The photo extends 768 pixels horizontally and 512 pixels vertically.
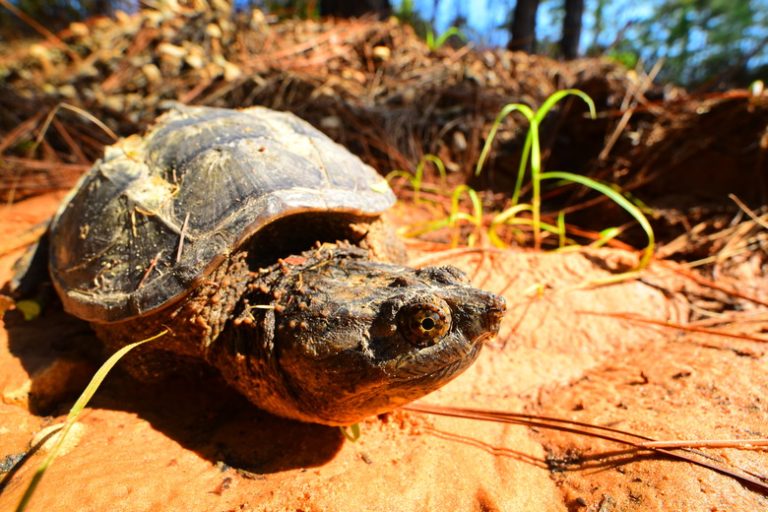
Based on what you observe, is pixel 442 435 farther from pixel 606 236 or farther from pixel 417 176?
pixel 417 176

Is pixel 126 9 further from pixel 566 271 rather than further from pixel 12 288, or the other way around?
pixel 566 271

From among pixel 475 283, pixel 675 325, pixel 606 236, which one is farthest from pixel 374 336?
pixel 606 236

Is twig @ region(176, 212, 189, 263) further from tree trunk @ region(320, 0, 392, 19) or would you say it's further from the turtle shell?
tree trunk @ region(320, 0, 392, 19)

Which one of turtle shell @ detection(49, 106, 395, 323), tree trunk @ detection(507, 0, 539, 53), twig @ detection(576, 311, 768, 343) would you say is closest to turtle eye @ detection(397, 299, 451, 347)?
turtle shell @ detection(49, 106, 395, 323)

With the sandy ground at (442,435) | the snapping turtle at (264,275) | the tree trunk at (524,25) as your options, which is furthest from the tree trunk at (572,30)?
the snapping turtle at (264,275)

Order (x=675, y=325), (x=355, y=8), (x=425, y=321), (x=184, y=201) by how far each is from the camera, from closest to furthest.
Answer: (x=425, y=321)
(x=184, y=201)
(x=675, y=325)
(x=355, y=8)

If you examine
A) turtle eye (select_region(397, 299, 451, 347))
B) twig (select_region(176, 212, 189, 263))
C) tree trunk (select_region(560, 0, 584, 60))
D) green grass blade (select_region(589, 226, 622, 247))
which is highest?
tree trunk (select_region(560, 0, 584, 60))
